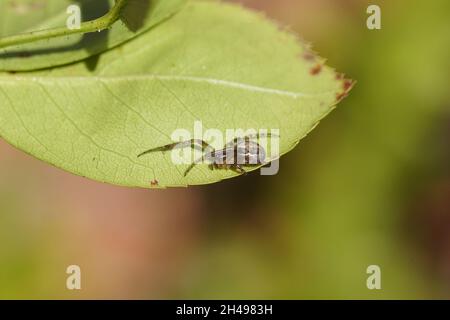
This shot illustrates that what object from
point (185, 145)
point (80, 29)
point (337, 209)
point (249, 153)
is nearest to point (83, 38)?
point (80, 29)

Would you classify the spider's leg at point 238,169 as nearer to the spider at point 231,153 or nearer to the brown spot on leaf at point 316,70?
the spider at point 231,153

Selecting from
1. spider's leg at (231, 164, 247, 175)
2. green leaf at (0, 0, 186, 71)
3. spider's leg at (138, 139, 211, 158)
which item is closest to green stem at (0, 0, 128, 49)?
green leaf at (0, 0, 186, 71)

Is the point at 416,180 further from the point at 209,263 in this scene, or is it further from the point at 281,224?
the point at 209,263

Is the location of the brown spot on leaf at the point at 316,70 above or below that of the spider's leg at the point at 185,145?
above

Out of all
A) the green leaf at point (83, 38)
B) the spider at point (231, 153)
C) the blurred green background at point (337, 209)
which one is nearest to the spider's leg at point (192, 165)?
the spider at point (231, 153)

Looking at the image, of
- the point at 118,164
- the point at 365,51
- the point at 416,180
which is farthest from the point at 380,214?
the point at 118,164

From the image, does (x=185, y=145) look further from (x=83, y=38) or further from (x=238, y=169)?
(x=83, y=38)
